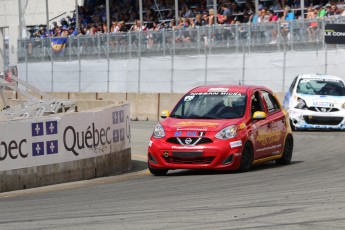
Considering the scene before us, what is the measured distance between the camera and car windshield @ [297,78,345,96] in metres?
29.0

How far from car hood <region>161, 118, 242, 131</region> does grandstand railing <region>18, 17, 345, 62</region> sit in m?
17.3

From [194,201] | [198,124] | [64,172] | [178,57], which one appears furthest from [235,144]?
[178,57]

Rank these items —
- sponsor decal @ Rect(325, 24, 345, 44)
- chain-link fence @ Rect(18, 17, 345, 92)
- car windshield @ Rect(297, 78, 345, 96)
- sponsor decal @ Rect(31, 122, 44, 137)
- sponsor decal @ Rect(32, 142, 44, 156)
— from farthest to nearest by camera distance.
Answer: chain-link fence @ Rect(18, 17, 345, 92) < sponsor decal @ Rect(325, 24, 345, 44) < car windshield @ Rect(297, 78, 345, 96) < sponsor decal @ Rect(32, 142, 44, 156) < sponsor decal @ Rect(31, 122, 44, 137)

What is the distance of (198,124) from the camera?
55.4ft

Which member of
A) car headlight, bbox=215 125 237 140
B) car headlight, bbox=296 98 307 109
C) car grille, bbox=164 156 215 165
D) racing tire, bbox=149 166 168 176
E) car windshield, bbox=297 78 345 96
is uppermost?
car headlight, bbox=215 125 237 140

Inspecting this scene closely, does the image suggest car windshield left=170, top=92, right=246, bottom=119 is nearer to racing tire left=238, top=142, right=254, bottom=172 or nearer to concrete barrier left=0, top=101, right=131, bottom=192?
racing tire left=238, top=142, right=254, bottom=172

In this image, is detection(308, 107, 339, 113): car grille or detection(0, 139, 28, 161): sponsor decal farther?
detection(308, 107, 339, 113): car grille

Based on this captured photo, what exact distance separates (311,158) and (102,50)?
22.4m

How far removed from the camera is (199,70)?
38.3 metres

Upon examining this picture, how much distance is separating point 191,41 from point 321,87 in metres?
9.78

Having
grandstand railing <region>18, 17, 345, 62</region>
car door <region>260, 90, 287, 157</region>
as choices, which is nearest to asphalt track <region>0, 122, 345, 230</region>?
car door <region>260, 90, 287, 157</region>

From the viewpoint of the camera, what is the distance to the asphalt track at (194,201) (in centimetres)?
1038

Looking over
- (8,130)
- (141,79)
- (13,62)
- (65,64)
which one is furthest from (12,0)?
(8,130)

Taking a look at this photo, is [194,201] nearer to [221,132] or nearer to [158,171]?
[221,132]
